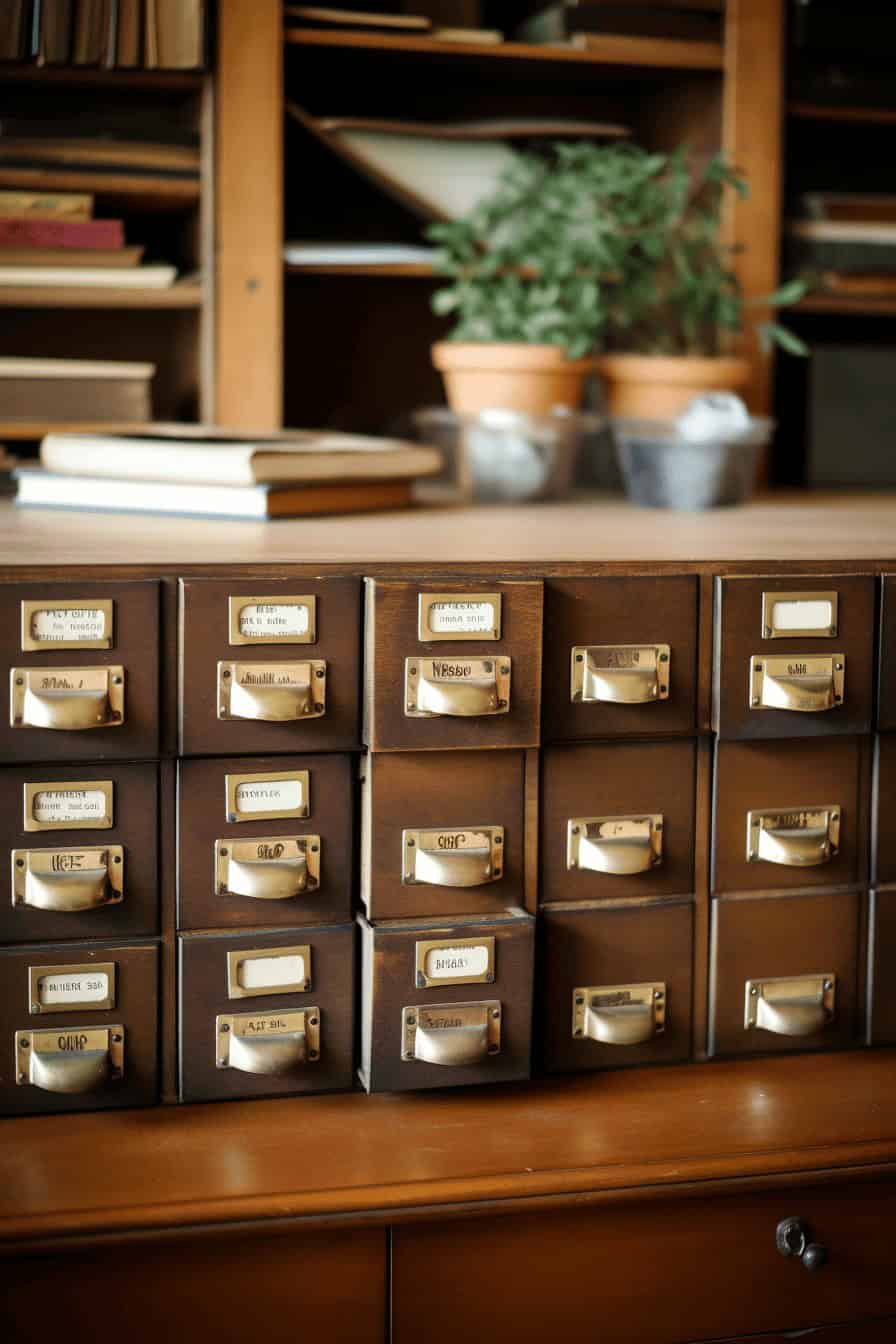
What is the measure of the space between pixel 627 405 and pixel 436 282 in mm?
413

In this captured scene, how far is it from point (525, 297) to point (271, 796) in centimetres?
91

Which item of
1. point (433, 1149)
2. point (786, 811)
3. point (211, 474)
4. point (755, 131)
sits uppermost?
point (755, 131)

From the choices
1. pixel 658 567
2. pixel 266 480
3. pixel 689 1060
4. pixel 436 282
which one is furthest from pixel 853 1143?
pixel 436 282

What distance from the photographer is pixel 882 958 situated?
4.41 ft

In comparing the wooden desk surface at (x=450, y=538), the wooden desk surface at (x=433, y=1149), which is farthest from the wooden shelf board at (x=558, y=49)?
the wooden desk surface at (x=433, y=1149)

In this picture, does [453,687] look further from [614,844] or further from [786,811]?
[786,811]

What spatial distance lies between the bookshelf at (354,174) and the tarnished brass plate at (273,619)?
2.46ft

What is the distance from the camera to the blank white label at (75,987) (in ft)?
3.84

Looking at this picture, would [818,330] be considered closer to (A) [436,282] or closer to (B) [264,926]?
(A) [436,282]

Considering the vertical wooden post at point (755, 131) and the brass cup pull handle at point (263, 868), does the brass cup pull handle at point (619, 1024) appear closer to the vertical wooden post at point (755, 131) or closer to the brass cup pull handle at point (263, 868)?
the brass cup pull handle at point (263, 868)

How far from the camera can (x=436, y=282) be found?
85.2 inches

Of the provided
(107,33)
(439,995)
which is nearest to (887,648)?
(439,995)

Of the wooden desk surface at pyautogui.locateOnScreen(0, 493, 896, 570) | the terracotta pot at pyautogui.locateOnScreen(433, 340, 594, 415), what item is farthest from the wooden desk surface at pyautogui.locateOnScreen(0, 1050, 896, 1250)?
the terracotta pot at pyautogui.locateOnScreen(433, 340, 594, 415)

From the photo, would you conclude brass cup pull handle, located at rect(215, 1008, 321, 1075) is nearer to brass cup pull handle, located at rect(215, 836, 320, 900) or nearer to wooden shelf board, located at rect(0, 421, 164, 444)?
brass cup pull handle, located at rect(215, 836, 320, 900)
